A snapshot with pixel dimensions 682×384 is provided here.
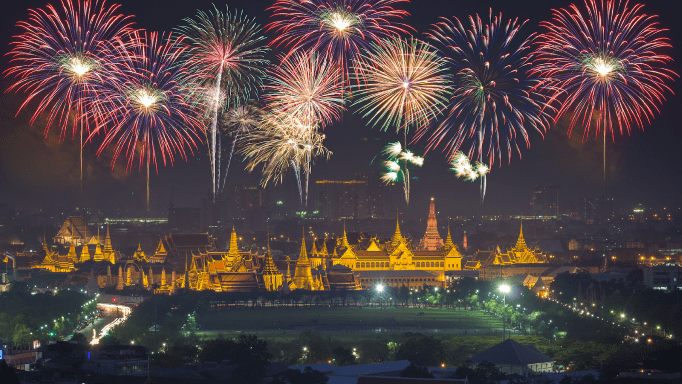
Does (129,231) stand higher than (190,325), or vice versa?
(129,231)

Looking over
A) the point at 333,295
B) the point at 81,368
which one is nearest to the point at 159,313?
the point at 333,295

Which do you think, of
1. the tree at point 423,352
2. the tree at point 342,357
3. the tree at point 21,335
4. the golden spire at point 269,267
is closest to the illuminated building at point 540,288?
the golden spire at point 269,267

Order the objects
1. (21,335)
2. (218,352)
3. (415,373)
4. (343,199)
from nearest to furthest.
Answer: (415,373) < (218,352) < (21,335) < (343,199)

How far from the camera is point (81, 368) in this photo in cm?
3625

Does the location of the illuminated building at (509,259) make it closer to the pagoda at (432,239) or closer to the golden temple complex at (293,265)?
the golden temple complex at (293,265)

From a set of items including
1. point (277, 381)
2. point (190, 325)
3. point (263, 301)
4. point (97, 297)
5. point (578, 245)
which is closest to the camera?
point (277, 381)

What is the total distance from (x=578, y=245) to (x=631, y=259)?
2820cm

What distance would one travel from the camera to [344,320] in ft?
199

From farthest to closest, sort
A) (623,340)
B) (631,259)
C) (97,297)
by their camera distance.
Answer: (631,259) < (97,297) < (623,340)

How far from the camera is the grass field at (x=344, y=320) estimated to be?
185 ft

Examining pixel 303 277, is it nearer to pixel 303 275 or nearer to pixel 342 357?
pixel 303 275

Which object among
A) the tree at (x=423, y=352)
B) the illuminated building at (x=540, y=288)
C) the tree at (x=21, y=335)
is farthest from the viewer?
the illuminated building at (x=540, y=288)

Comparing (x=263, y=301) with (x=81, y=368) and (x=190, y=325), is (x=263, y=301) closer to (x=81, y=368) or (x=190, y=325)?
(x=190, y=325)

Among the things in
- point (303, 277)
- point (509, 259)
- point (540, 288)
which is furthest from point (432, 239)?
point (303, 277)
